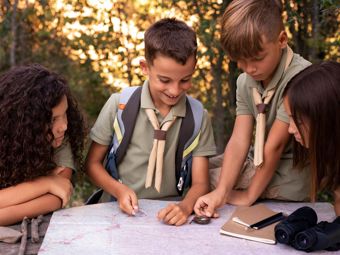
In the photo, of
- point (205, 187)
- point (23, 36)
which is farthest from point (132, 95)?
point (23, 36)

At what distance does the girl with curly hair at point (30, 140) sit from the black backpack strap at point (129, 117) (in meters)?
0.34

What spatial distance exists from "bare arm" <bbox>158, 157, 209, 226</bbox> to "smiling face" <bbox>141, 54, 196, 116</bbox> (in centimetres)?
36

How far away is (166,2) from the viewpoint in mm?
4746

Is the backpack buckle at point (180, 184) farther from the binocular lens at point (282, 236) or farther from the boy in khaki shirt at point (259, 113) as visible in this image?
the binocular lens at point (282, 236)

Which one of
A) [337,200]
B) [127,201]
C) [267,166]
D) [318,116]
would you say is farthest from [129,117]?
[337,200]

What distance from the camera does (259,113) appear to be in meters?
2.79

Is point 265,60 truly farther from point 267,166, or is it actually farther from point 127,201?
point 127,201

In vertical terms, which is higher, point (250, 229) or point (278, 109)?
point (278, 109)

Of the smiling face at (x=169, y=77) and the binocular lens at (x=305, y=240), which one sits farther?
the smiling face at (x=169, y=77)

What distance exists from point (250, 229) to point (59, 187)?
35.4 inches

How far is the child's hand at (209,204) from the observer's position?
263cm

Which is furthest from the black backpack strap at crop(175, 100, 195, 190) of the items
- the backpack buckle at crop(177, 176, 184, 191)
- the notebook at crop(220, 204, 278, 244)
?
the notebook at crop(220, 204, 278, 244)

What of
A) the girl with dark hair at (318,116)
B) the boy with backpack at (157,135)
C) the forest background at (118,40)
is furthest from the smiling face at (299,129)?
the forest background at (118,40)

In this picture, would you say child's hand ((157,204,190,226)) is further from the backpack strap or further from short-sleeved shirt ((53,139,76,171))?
short-sleeved shirt ((53,139,76,171))
